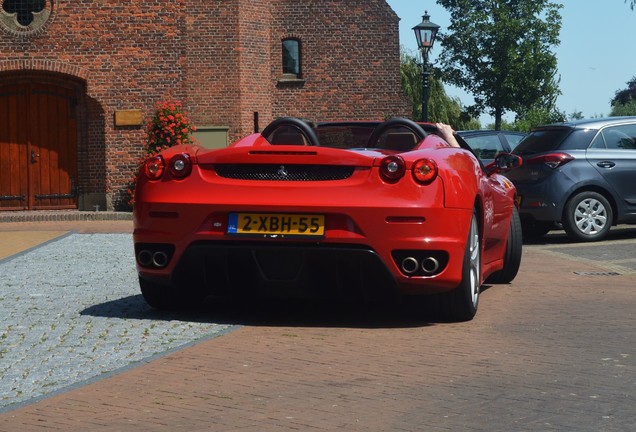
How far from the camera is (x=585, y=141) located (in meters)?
16.4

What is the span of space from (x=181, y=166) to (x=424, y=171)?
62.6 inches

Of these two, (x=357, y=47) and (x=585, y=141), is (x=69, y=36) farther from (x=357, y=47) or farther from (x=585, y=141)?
(x=585, y=141)

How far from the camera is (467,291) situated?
8.24 meters

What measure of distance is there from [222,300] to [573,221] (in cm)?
794

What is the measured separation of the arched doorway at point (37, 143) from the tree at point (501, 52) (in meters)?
31.4

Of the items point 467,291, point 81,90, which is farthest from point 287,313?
point 81,90

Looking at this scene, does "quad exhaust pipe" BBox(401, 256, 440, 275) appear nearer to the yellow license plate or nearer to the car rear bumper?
the car rear bumper

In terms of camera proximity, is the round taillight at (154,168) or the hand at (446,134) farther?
the hand at (446,134)

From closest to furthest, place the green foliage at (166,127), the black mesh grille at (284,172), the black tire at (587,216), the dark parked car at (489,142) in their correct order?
1. the black mesh grille at (284,172)
2. the black tire at (587,216)
3. the dark parked car at (489,142)
4. the green foliage at (166,127)

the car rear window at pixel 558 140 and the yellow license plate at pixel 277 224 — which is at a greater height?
the car rear window at pixel 558 140

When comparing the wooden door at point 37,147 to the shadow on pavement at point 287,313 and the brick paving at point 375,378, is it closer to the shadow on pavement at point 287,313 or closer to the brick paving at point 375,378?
the shadow on pavement at point 287,313

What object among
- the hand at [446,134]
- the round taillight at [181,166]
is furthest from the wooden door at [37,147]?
the round taillight at [181,166]

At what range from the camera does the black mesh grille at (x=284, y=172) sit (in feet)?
25.9

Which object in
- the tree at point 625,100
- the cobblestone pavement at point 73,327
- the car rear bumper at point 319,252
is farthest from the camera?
the tree at point 625,100
